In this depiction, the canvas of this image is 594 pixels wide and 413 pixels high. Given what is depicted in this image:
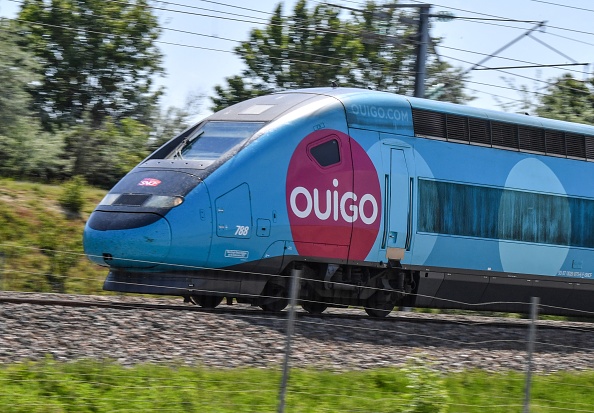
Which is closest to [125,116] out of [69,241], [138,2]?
[138,2]

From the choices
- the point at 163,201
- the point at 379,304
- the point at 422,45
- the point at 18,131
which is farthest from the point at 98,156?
the point at 163,201

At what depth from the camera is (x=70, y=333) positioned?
9.39 m

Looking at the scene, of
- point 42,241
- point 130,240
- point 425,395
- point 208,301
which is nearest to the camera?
point 425,395

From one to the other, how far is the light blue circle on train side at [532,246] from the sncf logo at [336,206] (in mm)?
2849

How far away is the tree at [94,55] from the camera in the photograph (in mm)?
37938

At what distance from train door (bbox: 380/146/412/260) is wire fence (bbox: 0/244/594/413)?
133cm

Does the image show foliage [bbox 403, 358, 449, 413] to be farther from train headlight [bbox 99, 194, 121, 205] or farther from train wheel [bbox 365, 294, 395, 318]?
train wheel [bbox 365, 294, 395, 318]

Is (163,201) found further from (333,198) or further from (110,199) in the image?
(333,198)

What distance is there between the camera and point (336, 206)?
42.4ft

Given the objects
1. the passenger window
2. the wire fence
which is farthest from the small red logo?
the passenger window

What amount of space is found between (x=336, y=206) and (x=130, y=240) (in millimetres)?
2929

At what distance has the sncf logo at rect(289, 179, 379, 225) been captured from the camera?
12602 mm

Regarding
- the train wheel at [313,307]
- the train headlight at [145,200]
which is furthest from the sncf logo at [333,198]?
the train headlight at [145,200]

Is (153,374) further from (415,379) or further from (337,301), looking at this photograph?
(337,301)
